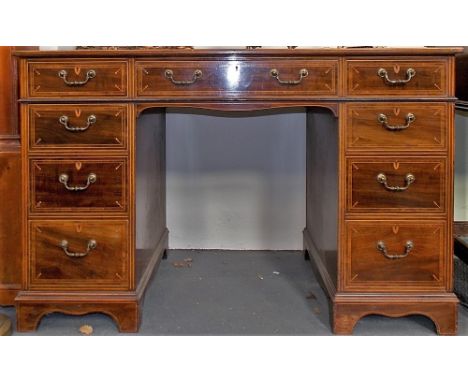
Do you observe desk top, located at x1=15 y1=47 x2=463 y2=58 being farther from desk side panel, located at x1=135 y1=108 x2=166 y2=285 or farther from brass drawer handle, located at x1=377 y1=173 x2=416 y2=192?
brass drawer handle, located at x1=377 y1=173 x2=416 y2=192

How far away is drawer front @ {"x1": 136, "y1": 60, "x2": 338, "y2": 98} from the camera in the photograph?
186cm

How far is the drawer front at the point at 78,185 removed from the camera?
1.89 m

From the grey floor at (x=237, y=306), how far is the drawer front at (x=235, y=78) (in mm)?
813

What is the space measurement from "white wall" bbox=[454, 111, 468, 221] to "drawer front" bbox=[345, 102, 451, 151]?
3.66ft

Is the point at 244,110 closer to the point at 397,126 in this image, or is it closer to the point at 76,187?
the point at 397,126

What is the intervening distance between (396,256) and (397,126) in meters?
0.43

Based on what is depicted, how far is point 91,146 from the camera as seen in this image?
1889 mm

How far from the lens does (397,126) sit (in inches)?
73.2

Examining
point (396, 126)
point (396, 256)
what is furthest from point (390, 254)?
point (396, 126)

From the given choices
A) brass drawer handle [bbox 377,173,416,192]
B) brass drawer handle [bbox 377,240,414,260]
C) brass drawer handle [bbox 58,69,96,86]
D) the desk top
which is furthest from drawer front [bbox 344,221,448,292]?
brass drawer handle [bbox 58,69,96,86]

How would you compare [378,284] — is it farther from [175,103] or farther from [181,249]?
[181,249]

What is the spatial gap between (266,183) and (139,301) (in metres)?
1.16

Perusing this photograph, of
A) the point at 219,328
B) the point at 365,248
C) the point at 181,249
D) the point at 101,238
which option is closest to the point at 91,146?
the point at 101,238

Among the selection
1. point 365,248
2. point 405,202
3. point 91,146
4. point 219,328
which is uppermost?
point 91,146
